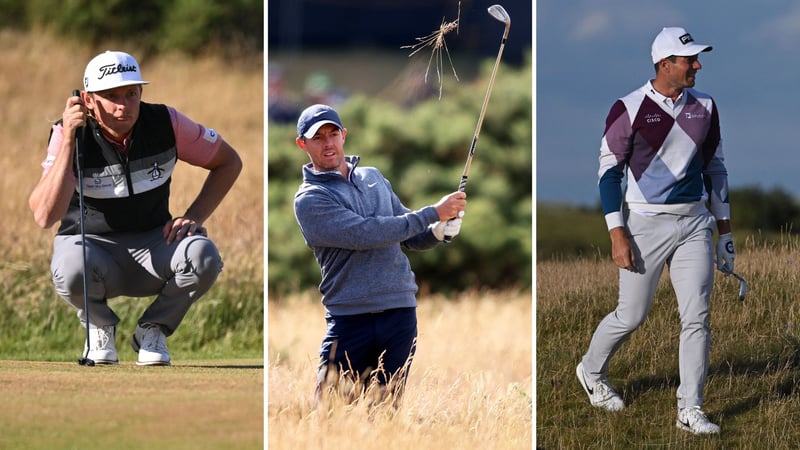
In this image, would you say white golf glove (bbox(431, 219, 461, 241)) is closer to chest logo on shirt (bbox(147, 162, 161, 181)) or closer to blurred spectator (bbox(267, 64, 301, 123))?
chest logo on shirt (bbox(147, 162, 161, 181))

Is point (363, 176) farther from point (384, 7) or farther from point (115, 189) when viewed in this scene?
point (384, 7)

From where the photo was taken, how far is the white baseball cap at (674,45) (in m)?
5.56

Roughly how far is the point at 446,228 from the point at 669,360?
4.02 feet

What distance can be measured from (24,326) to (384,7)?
9.25 ft

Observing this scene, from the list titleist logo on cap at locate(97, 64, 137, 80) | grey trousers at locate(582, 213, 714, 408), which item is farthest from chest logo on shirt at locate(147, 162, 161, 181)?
grey trousers at locate(582, 213, 714, 408)

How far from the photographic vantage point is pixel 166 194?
19.2 feet

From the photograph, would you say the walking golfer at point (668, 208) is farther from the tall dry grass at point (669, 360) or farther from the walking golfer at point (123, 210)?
the walking golfer at point (123, 210)

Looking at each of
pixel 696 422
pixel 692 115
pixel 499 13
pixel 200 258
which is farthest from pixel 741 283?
pixel 200 258

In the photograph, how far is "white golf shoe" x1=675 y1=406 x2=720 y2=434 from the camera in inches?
217

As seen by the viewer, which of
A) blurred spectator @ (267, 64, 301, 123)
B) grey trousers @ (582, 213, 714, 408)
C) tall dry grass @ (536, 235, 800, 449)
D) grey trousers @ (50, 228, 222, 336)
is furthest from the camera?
blurred spectator @ (267, 64, 301, 123)

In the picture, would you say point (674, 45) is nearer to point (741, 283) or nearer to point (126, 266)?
point (741, 283)

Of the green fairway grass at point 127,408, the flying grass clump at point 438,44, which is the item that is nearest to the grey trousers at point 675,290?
the flying grass clump at point 438,44

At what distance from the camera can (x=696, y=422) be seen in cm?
552

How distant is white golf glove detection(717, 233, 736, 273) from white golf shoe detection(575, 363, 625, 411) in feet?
2.35
